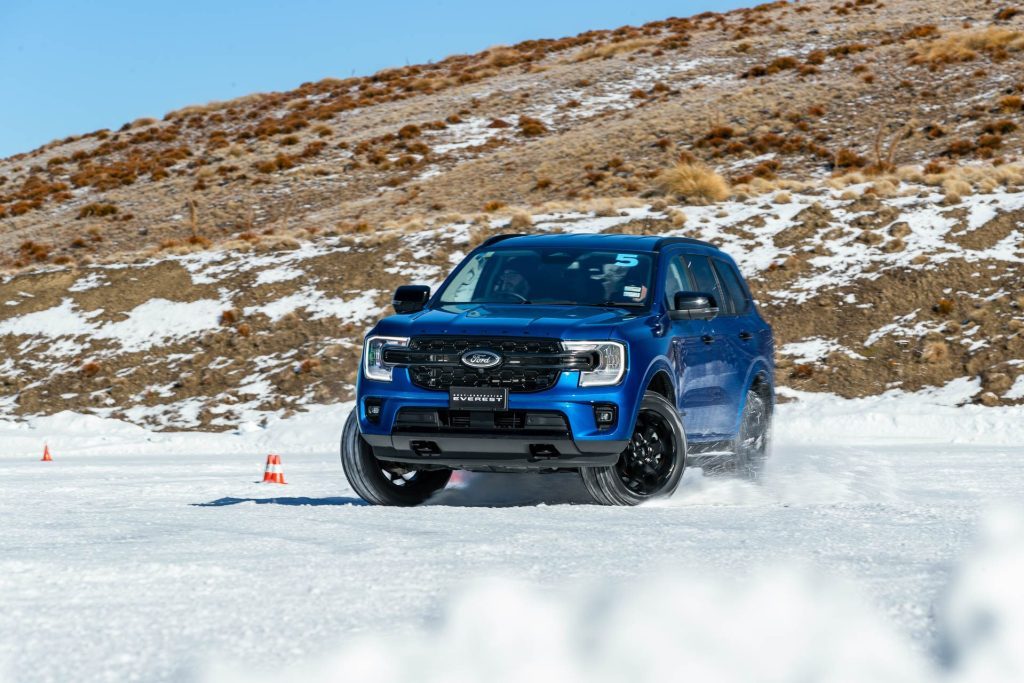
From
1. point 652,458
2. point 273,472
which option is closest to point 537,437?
point 652,458

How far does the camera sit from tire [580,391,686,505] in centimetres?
846

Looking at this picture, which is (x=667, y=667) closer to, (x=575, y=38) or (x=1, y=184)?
(x=1, y=184)

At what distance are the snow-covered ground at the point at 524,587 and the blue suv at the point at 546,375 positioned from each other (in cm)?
35

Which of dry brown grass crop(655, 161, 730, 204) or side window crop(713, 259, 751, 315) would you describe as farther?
dry brown grass crop(655, 161, 730, 204)

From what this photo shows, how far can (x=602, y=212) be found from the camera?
3347cm

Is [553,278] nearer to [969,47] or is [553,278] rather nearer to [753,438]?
[753,438]

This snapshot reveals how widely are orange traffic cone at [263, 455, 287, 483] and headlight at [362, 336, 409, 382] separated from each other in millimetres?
4088

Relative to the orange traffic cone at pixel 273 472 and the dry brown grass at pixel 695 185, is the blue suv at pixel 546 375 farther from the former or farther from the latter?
the dry brown grass at pixel 695 185

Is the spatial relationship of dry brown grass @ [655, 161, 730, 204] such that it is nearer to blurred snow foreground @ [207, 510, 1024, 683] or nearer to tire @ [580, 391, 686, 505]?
tire @ [580, 391, 686, 505]

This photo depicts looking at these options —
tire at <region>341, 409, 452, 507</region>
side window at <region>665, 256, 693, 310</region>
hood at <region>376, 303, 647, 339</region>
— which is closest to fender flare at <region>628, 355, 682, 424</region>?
hood at <region>376, 303, 647, 339</region>

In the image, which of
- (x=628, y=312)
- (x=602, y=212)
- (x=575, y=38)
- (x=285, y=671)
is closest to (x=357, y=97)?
(x=575, y=38)

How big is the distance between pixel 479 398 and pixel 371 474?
118 centimetres

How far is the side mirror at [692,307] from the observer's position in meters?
8.91

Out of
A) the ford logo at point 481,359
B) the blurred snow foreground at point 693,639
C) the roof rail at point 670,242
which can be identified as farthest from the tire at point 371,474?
the blurred snow foreground at point 693,639
